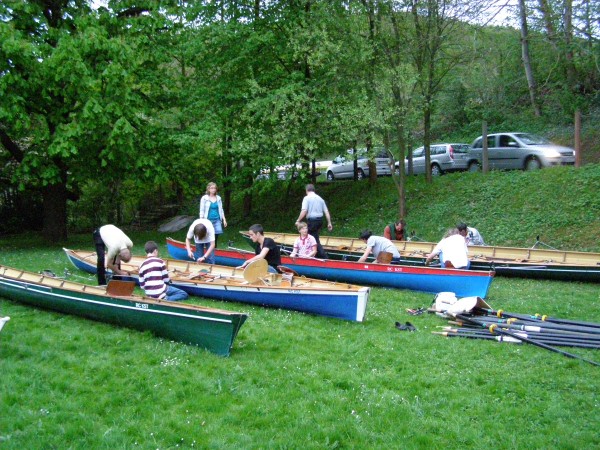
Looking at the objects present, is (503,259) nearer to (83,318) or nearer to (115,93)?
(83,318)

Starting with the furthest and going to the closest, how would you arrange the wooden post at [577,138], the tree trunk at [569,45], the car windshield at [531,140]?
the car windshield at [531,140]
the tree trunk at [569,45]
the wooden post at [577,138]

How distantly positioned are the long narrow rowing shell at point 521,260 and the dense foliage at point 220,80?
4290mm

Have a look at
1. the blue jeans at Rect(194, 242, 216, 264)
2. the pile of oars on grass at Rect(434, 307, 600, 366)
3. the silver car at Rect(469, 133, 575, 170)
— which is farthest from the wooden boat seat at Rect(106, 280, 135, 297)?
the silver car at Rect(469, 133, 575, 170)

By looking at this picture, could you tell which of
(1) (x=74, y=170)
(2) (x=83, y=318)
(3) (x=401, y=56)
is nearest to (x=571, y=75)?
(3) (x=401, y=56)

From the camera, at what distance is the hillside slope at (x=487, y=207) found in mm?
15570

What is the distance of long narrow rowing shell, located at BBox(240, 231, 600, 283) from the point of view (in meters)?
11.8

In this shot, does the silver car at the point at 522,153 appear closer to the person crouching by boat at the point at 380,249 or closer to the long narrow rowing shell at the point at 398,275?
the person crouching by boat at the point at 380,249

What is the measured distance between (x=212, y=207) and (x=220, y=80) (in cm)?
833

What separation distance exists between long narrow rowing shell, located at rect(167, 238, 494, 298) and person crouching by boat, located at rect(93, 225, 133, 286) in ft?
10.5

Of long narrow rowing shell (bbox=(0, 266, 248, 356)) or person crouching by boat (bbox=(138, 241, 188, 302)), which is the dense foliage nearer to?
long narrow rowing shell (bbox=(0, 266, 248, 356))

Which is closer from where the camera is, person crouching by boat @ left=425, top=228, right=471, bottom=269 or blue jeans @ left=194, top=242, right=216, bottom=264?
person crouching by boat @ left=425, top=228, right=471, bottom=269

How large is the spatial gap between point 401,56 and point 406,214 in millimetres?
4884

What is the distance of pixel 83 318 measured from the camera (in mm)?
8539

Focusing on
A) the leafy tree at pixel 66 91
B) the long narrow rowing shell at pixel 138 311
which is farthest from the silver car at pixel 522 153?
the long narrow rowing shell at pixel 138 311
